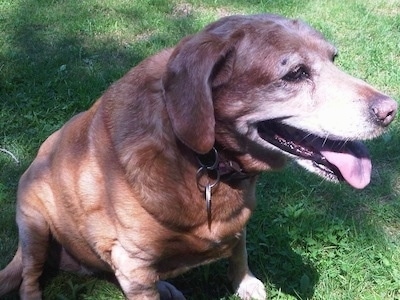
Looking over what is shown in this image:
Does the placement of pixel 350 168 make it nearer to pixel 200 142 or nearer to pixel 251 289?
pixel 200 142

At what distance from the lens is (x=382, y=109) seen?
2.51 m

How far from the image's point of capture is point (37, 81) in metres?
5.03

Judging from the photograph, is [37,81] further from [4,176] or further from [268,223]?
[268,223]

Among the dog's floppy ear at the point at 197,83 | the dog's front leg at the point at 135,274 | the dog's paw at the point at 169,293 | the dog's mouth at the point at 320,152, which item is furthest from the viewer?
the dog's paw at the point at 169,293

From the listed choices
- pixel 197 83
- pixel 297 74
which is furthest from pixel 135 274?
pixel 297 74

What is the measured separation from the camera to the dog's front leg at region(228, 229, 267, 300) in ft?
11.2

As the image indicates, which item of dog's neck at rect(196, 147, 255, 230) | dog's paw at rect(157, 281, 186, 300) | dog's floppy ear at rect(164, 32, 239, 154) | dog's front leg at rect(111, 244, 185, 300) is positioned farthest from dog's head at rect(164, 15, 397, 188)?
dog's paw at rect(157, 281, 186, 300)

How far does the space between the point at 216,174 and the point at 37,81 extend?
8.95ft

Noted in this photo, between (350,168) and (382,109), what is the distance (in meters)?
0.29

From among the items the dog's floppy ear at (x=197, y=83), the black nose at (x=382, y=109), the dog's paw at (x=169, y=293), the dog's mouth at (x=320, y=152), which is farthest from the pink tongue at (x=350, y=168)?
the dog's paw at (x=169, y=293)

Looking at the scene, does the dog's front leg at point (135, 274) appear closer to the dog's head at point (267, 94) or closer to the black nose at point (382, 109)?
the dog's head at point (267, 94)

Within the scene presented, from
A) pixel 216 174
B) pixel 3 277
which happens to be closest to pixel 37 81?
pixel 3 277

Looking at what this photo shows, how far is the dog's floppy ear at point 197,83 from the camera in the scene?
2.46 m

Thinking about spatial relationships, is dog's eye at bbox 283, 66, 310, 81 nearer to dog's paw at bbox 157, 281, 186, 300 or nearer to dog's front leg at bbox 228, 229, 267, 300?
dog's front leg at bbox 228, 229, 267, 300
